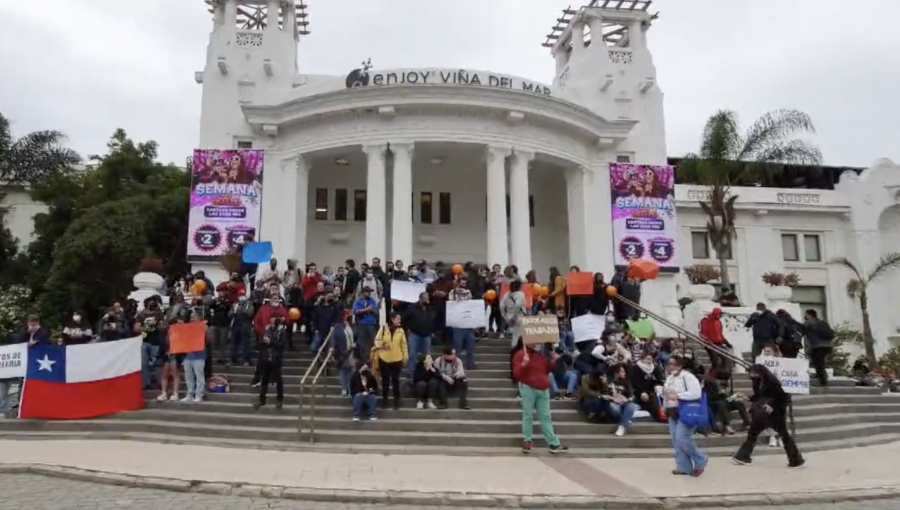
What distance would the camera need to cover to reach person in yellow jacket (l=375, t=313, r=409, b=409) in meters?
11.8

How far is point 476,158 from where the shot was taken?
2520cm

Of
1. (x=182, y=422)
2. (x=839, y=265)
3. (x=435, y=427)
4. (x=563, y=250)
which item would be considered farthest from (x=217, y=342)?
(x=839, y=265)

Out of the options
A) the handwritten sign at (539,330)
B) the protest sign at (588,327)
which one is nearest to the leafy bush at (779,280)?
the protest sign at (588,327)

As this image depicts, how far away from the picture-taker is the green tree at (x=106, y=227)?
943 inches

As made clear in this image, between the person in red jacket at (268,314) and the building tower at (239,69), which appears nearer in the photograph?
the person in red jacket at (268,314)

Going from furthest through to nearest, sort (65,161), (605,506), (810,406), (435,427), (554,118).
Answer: (65,161)
(554,118)
(810,406)
(435,427)
(605,506)

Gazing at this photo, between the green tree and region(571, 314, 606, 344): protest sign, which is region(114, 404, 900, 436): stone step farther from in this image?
the green tree

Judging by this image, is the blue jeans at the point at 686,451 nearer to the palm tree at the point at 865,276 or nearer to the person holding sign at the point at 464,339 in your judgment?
the person holding sign at the point at 464,339

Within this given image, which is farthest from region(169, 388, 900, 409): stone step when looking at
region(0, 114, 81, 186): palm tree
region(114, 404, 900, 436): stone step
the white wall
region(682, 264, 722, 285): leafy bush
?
the white wall

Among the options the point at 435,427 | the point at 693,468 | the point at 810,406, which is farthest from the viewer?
the point at 810,406

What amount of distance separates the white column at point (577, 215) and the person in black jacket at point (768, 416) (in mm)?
14203

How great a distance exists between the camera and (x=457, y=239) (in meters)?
26.5

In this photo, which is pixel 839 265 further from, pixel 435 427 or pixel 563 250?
pixel 435 427

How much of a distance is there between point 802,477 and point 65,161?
33203 millimetres
